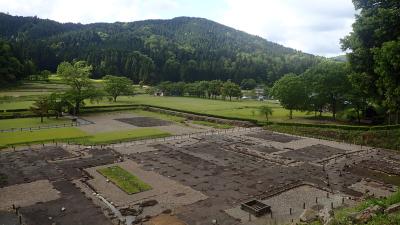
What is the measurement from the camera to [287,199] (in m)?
25.5

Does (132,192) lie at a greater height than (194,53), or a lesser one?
lesser

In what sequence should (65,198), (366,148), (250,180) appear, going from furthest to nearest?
(366,148) → (250,180) → (65,198)

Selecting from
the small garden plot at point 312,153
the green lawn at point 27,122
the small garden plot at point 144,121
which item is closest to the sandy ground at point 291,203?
the small garden plot at point 312,153

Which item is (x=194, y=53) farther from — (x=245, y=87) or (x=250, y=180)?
(x=250, y=180)

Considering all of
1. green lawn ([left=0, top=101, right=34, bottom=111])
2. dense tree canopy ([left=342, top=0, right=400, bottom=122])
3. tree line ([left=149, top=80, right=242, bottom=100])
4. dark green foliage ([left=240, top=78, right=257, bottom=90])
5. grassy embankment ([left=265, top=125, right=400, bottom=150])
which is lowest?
green lawn ([left=0, top=101, right=34, bottom=111])

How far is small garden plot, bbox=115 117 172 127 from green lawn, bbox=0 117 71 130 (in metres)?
9.96

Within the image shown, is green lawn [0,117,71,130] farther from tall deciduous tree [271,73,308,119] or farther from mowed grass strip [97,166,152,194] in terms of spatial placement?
tall deciduous tree [271,73,308,119]

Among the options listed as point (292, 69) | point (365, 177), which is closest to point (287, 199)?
point (365, 177)

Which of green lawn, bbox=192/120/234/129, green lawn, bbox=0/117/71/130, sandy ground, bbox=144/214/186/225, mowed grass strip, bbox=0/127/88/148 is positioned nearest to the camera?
sandy ground, bbox=144/214/186/225

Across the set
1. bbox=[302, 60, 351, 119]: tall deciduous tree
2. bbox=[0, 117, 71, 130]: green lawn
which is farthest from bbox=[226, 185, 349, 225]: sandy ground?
bbox=[0, 117, 71, 130]: green lawn

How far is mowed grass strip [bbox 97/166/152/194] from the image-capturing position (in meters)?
27.2

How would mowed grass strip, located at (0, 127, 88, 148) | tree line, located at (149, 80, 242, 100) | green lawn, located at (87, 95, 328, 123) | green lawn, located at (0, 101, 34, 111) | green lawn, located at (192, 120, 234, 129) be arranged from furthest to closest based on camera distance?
tree line, located at (149, 80, 242, 100) < green lawn, located at (0, 101, 34, 111) < green lawn, located at (87, 95, 328, 123) < green lawn, located at (192, 120, 234, 129) < mowed grass strip, located at (0, 127, 88, 148)

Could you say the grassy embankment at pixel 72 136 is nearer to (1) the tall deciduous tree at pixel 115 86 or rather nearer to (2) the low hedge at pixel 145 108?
(2) the low hedge at pixel 145 108

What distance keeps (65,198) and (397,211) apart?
20.7m
